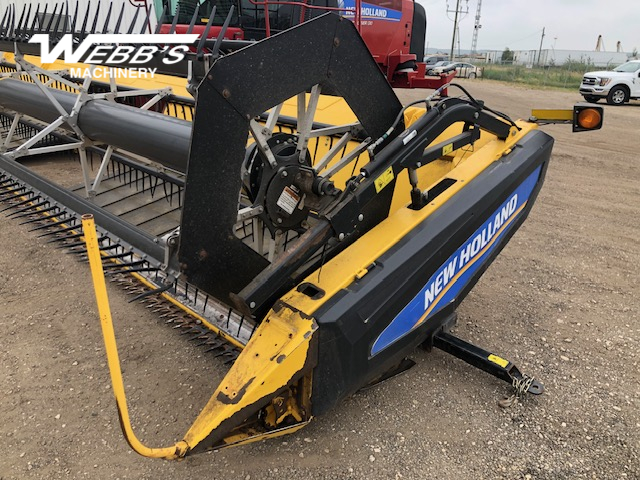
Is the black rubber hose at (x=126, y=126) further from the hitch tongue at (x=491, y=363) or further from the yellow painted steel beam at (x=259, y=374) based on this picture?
the hitch tongue at (x=491, y=363)

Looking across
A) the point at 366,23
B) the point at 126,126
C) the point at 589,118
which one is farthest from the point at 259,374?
the point at 366,23

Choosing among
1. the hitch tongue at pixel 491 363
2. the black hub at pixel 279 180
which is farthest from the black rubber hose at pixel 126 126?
the hitch tongue at pixel 491 363

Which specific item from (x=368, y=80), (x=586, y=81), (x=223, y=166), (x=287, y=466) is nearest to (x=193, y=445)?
(x=287, y=466)

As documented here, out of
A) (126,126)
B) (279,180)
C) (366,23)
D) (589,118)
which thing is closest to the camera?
(279,180)

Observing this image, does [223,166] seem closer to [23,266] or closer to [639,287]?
[23,266]

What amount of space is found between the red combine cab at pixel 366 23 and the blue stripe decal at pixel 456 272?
2.76 metres

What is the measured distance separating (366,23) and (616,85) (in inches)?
484

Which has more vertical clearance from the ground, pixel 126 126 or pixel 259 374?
pixel 126 126

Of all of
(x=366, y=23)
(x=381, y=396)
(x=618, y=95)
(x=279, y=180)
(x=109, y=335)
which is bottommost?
(x=381, y=396)

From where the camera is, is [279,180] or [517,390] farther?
[517,390]

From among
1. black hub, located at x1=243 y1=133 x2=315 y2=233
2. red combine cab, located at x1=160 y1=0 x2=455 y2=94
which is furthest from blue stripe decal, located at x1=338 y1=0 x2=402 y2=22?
black hub, located at x1=243 y1=133 x2=315 y2=233

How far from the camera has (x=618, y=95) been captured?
50.3 feet

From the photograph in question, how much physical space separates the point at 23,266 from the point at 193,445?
2591 millimetres

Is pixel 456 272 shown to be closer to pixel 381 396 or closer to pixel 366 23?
pixel 381 396
